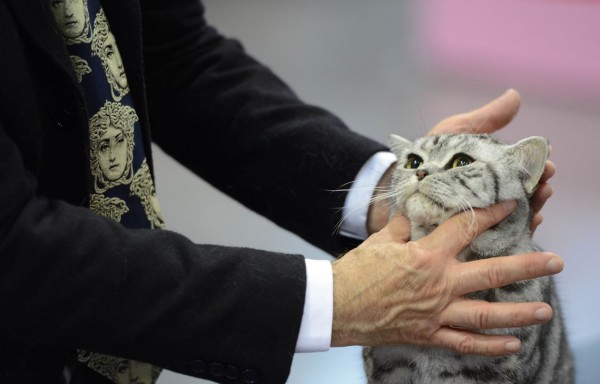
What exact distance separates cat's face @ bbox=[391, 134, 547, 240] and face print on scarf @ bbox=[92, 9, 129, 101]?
42 cm

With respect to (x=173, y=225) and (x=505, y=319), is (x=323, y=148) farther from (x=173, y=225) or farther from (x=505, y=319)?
(x=173, y=225)

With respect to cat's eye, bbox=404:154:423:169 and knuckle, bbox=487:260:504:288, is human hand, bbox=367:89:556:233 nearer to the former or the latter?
cat's eye, bbox=404:154:423:169

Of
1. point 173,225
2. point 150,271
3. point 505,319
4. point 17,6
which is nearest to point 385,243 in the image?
point 505,319

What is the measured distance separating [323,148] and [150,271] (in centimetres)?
53

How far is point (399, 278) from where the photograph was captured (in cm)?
100

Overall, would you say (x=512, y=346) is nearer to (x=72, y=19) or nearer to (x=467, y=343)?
(x=467, y=343)

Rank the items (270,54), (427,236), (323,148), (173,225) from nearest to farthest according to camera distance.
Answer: (427,236)
(323,148)
(173,225)
(270,54)

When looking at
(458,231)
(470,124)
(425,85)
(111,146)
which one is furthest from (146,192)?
(425,85)

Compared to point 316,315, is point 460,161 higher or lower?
higher

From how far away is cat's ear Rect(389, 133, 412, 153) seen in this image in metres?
1.29

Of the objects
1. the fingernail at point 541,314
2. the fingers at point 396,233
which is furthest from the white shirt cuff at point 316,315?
the fingernail at point 541,314

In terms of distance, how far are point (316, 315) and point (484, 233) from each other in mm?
265

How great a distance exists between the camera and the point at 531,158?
109 centimetres

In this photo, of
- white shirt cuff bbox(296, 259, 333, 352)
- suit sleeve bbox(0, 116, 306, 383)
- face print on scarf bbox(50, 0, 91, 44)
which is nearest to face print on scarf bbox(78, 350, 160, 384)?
suit sleeve bbox(0, 116, 306, 383)
